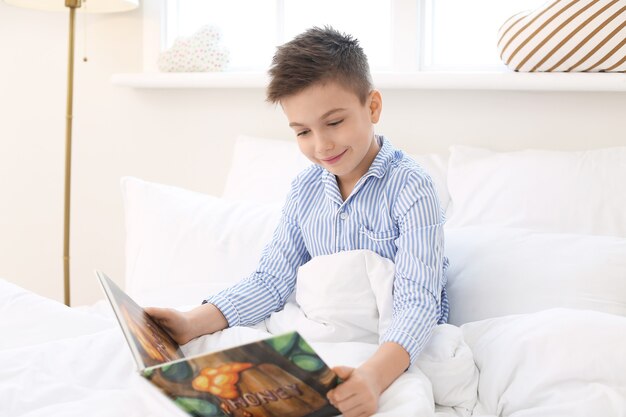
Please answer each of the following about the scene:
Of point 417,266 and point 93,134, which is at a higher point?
point 93,134

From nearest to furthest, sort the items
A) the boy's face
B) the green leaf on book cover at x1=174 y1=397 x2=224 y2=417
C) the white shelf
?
1. the green leaf on book cover at x1=174 y1=397 x2=224 y2=417
2. the boy's face
3. the white shelf

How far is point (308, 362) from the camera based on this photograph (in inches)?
35.3

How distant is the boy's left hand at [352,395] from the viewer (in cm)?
99

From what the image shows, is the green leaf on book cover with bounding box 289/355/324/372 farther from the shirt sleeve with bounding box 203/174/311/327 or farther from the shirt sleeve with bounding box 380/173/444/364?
the shirt sleeve with bounding box 203/174/311/327

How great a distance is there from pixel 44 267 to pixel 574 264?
1887mm

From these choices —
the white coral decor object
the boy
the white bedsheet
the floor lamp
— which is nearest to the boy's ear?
the boy

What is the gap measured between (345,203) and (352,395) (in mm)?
463

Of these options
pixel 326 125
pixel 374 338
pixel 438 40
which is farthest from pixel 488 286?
pixel 438 40

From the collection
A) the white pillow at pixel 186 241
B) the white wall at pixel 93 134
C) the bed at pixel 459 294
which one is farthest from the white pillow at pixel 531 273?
the white wall at pixel 93 134

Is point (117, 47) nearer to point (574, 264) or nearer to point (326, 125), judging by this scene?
point (326, 125)

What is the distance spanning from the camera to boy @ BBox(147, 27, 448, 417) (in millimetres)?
1269

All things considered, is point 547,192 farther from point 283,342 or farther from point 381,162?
point 283,342

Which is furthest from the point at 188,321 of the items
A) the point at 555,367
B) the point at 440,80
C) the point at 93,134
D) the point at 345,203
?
the point at 93,134

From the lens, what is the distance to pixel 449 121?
1.96 m
